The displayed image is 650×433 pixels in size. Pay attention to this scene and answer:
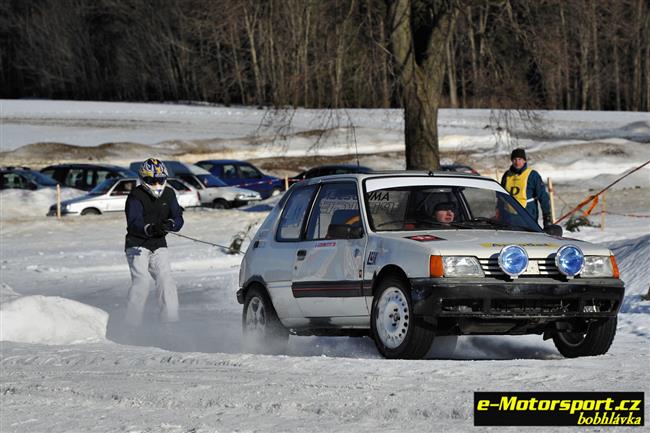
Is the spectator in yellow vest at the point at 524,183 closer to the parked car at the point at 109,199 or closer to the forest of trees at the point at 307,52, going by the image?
the forest of trees at the point at 307,52

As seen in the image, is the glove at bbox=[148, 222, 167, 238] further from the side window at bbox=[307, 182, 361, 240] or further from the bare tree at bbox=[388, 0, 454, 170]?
the bare tree at bbox=[388, 0, 454, 170]

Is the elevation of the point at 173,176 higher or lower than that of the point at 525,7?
lower

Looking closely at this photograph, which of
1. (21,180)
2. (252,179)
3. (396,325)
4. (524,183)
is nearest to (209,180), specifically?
(252,179)

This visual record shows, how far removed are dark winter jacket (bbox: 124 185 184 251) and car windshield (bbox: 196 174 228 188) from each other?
23.6 m

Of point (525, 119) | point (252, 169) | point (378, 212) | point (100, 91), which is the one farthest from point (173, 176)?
point (100, 91)

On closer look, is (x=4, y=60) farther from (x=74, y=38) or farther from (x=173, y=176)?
(x=173, y=176)

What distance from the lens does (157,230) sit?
44.2 feet

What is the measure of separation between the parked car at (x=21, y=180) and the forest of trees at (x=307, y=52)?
639cm

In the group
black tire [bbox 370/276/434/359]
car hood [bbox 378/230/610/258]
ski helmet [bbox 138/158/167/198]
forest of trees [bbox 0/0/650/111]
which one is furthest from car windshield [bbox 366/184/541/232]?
forest of trees [bbox 0/0/650/111]

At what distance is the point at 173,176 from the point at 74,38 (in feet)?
221

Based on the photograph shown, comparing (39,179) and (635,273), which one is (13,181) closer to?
(39,179)

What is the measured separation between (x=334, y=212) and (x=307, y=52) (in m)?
15.8

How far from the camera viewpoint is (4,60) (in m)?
113

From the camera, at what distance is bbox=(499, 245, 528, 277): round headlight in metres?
9.12
